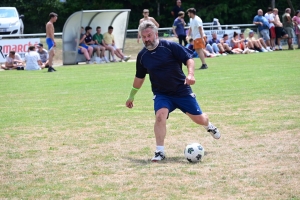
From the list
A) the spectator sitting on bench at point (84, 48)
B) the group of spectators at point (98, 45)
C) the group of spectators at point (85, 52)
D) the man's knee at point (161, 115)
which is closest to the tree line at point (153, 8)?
the group of spectators at point (98, 45)

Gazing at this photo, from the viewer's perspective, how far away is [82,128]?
10102 millimetres

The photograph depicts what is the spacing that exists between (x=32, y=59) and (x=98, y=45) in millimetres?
4014

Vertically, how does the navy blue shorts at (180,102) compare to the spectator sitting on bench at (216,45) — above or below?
above

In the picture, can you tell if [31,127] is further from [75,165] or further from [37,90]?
[37,90]

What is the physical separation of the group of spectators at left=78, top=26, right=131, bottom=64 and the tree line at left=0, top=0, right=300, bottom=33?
19.5 m

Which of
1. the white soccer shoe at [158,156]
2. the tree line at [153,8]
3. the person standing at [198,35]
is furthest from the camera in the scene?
the tree line at [153,8]

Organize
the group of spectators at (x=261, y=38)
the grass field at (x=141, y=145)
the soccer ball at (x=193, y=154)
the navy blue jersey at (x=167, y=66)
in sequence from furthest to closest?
1. the group of spectators at (x=261, y=38)
2. the navy blue jersey at (x=167, y=66)
3. the soccer ball at (x=193, y=154)
4. the grass field at (x=141, y=145)

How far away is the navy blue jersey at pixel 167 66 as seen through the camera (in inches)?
306

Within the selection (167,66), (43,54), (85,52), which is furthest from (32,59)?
(167,66)

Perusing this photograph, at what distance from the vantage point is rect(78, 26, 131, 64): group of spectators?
1067 inches

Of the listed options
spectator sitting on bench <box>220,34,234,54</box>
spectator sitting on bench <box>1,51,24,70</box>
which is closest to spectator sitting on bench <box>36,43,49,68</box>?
spectator sitting on bench <box>1,51,24,70</box>

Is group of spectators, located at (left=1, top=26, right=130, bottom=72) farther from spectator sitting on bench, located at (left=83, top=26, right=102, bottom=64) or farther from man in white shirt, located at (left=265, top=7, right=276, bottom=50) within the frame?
man in white shirt, located at (left=265, top=7, right=276, bottom=50)

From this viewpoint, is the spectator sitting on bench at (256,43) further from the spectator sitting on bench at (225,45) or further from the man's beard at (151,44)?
the man's beard at (151,44)

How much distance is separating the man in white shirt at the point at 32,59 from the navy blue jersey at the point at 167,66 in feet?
54.5
